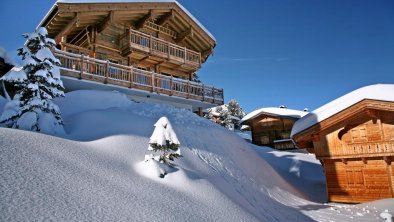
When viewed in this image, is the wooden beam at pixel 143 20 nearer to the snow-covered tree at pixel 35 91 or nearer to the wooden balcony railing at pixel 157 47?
the wooden balcony railing at pixel 157 47

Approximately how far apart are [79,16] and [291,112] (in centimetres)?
2372

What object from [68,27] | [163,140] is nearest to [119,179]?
[163,140]

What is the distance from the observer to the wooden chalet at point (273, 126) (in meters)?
30.2

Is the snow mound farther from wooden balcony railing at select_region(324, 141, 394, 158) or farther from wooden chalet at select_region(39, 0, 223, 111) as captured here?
wooden balcony railing at select_region(324, 141, 394, 158)

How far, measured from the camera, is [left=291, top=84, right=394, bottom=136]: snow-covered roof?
1329 cm

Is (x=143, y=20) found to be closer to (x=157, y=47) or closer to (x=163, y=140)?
(x=157, y=47)

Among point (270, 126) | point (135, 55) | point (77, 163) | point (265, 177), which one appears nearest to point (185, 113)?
point (265, 177)

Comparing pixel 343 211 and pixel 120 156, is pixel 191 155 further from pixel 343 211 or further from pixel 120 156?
pixel 343 211

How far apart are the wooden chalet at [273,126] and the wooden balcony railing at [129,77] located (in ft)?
36.3

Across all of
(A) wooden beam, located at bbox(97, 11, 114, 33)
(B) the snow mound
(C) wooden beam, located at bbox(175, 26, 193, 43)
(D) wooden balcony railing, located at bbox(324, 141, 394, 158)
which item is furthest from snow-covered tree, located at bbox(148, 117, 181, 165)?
(C) wooden beam, located at bbox(175, 26, 193, 43)

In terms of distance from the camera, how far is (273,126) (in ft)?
103

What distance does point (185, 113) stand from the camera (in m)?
15.8

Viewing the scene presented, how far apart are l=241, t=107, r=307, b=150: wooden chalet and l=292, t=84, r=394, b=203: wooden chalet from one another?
14.9 m

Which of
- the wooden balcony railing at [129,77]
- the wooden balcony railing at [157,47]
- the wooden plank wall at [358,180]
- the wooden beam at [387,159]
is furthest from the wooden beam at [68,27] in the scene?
the wooden beam at [387,159]
